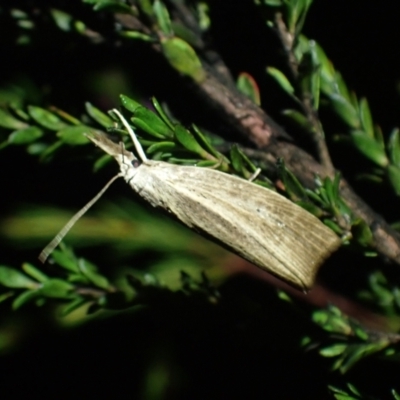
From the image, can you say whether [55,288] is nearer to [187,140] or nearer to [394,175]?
[187,140]

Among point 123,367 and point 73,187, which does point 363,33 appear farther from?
point 123,367

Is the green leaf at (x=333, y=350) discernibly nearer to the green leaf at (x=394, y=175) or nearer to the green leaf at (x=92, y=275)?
the green leaf at (x=394, y=175)

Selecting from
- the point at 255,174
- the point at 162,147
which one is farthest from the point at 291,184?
the point at 162,147

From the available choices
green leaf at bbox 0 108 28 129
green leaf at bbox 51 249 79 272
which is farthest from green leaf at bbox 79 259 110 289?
green leaf at bbox 0 108 28 129

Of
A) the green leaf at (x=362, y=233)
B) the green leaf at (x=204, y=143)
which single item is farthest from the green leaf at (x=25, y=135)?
the green leaf at (x=362, y=233)

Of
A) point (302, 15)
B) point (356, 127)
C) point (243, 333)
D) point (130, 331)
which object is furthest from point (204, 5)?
point (130, 331)

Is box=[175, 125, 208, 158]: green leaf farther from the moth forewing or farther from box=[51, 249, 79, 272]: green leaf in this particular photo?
box=[51, 249, 79, 272]: green leaf
